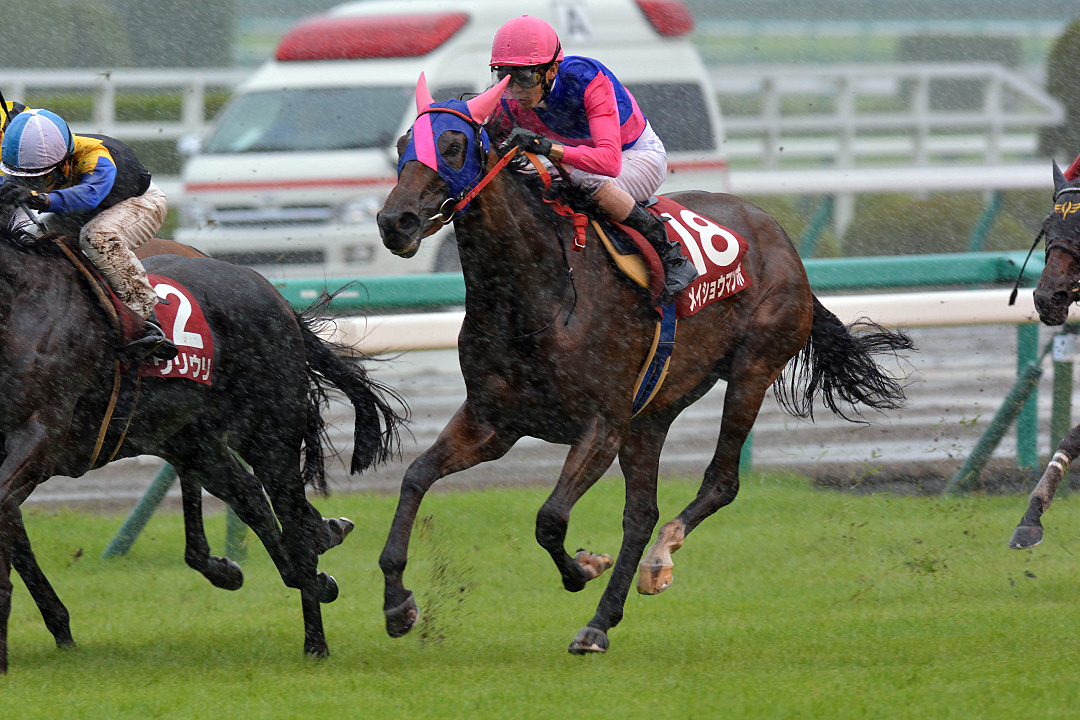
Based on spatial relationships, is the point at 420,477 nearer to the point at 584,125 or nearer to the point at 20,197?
the point at 584,125

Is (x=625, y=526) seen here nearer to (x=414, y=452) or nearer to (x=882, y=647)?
(x=882, y=647)

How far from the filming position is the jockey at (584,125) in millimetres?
4383

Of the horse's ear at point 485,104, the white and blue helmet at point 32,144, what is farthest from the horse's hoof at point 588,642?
the white and blue helmet at point 32,144

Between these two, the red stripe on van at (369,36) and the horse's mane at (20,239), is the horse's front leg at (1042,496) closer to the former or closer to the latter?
the horse's mane at (20,239)

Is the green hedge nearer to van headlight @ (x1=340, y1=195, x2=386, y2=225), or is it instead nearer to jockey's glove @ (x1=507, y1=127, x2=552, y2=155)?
van headlight @ (x1=340, y1=195, x2=386, y2=225)

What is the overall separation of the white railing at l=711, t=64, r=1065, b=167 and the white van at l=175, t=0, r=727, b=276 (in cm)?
204

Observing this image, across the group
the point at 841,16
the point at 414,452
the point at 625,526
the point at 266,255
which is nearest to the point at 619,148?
the point at 625,526

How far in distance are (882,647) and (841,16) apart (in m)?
20.4

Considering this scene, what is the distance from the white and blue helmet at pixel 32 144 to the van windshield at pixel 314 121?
630 centimetres

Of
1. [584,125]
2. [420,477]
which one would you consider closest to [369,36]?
[584,125]

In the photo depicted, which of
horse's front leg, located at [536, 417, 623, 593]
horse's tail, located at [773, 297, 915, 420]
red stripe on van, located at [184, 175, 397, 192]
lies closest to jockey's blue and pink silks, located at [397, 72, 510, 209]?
horse's front leg, located at [536, 417, 623, 593]

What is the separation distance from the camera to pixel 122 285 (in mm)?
4477

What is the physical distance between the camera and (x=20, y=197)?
4.17m

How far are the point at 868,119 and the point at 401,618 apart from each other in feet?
43.4
